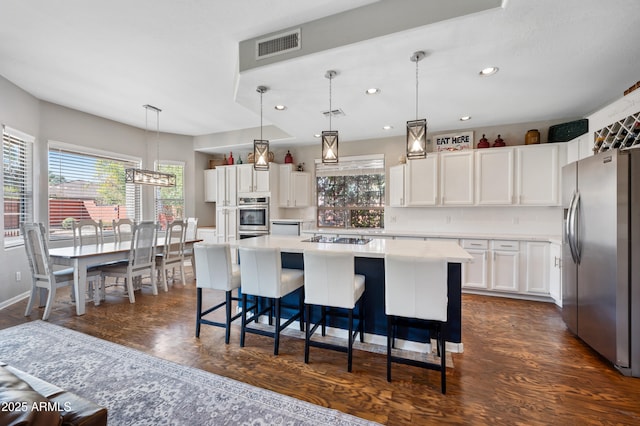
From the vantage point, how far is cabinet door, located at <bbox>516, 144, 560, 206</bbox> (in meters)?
3.96

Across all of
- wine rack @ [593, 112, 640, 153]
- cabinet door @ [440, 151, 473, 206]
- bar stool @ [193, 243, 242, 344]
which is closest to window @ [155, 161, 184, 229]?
bar stool @ [193, 243, 242, 344]

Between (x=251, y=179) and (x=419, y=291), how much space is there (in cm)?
450

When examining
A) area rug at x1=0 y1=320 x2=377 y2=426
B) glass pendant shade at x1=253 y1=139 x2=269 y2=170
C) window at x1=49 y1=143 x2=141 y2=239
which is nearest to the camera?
area rug at x1=0 y1=320 x2=377 y2=426

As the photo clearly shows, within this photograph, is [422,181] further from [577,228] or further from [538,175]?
[577,228]

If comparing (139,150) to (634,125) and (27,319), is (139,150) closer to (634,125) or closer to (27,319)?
(27,319)

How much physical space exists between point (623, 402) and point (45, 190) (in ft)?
23.3

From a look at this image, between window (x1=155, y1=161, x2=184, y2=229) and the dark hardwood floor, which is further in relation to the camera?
window (x1=155, y1=161, x2=184, y2=229)

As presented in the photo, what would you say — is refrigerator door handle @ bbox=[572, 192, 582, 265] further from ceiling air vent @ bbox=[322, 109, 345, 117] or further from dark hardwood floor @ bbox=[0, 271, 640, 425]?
ceiling air vent @ bbox=[322, 109, 345, 117]

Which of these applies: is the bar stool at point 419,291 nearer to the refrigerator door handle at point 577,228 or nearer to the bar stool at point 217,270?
the bar stool at point 217,270

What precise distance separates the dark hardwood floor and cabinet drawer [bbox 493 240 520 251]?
2.99 feet

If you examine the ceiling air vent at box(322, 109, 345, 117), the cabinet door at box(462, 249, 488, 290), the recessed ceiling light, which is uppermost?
the ceiling air vent at box(322, 109, 345, 117)

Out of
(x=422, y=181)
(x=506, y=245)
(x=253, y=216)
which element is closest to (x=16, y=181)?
(x=253, y=216)

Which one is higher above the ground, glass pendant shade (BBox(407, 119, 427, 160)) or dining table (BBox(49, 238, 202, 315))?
glass pendant shade (BBox(407, 119, 427, 160))

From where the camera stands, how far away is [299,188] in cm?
572
